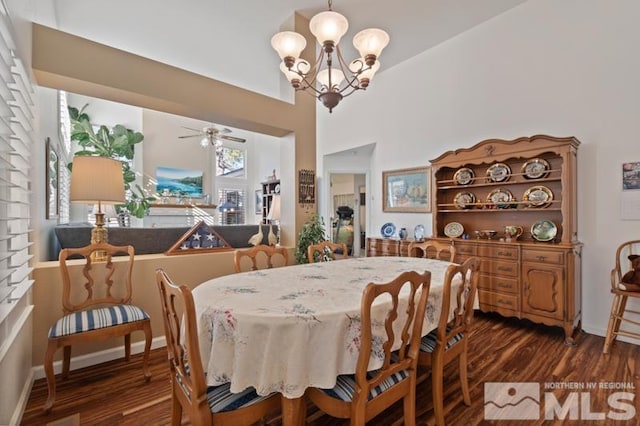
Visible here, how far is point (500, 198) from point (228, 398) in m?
3.54

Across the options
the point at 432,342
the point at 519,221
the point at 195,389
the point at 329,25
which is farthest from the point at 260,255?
the point at 519,221

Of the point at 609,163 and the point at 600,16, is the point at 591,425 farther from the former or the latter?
the point at 600,16

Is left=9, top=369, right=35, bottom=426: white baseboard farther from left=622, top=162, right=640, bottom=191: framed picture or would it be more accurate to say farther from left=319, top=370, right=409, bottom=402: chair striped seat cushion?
left=622, top=162, right=640, bottom=191: framed picture

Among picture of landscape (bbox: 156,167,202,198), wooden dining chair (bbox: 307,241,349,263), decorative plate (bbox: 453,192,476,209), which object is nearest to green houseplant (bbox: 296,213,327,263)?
wooden dining chair (bbox: 307,241,349,263)

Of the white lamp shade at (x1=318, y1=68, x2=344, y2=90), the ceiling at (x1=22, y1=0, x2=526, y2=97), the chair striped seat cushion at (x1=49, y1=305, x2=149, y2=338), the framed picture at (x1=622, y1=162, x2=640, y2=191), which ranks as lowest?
the chair striped seat cushion at (x1=49, y1=305, x2=149, y2=338)

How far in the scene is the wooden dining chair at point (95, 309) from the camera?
179cm

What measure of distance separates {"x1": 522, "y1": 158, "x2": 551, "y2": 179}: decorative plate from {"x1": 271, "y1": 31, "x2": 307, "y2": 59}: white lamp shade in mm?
2772

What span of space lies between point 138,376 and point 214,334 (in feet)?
4.76

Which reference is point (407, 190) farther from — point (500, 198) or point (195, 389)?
point (195, 389)

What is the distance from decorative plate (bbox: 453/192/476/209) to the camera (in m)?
3.75

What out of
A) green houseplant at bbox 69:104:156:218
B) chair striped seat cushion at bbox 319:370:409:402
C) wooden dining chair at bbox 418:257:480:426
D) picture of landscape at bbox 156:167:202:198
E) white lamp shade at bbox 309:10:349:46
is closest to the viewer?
chair striped seat cushion at bbox 319:370:409:402

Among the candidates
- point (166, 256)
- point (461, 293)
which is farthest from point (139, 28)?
point (461, 293)

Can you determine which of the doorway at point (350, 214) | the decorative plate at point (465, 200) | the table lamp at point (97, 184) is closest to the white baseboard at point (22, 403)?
the table lamp at point (97, 184)

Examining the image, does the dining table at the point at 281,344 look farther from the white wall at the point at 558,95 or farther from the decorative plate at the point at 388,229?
the decorative plate at the point at 388,229
